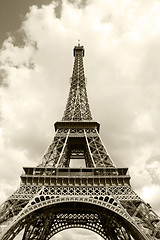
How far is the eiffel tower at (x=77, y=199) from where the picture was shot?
17016 mm

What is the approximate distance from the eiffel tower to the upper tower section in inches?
130

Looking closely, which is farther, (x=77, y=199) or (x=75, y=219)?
(x=75, y=219)

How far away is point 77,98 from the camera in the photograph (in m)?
35.6

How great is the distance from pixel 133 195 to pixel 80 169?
17.7ft

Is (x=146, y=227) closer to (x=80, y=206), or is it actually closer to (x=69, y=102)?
(x=80, y=206)

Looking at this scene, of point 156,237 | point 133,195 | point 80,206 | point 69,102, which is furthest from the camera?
point 69,102

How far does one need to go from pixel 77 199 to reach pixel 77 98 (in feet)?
65.4

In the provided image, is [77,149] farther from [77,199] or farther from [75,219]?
[77,199]

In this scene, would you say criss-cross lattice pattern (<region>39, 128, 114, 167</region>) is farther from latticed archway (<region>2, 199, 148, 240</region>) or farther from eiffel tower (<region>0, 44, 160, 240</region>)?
latticed archway (<region>2, 199, 148, 240</region>)

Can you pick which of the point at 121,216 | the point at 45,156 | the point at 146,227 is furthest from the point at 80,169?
the point at 146,227

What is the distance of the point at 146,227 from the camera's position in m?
16.6

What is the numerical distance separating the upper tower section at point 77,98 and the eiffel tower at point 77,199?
3294 millimetres

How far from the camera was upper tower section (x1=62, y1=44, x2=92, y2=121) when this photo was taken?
104ft

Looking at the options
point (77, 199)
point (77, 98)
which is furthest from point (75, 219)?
point (77, 98)
